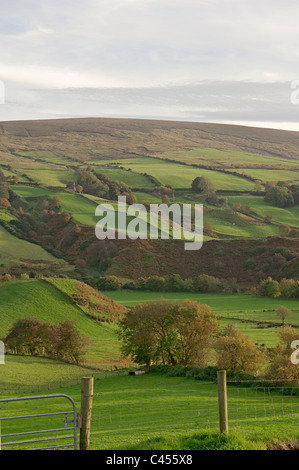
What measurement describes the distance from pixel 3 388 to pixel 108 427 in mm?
25233

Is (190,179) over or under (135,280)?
over

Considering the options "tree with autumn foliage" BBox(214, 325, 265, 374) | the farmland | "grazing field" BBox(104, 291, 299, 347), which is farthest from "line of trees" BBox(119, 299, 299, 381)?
"grazing field" BBox(104, 291, 299, 347)

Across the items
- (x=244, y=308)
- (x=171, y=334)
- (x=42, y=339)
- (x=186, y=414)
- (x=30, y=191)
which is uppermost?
(x=30, y=191)

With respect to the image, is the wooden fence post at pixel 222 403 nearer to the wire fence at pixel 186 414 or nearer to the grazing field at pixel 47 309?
the wire fence at pixel 186 414

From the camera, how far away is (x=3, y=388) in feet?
154

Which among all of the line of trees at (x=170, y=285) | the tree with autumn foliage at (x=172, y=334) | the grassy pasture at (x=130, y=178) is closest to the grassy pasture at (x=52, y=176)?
the grassy pasture at (x=130, y=178)

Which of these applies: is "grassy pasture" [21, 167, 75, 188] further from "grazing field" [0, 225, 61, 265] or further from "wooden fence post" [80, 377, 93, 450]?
"wooden fence post" [80, 377, 93, 450]

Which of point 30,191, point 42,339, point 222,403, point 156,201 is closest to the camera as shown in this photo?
point 222,403

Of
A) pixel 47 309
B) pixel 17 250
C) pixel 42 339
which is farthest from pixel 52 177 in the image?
pixel 42 339

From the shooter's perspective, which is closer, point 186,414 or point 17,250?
point 186,414

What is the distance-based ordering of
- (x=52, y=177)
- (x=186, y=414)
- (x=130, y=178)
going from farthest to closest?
(x=130, y=178)
(x=52, y=177)
(x=186, y=414)

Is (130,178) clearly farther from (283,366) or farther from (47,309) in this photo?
(283,366)

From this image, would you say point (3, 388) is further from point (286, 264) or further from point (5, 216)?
point (5, 216)
